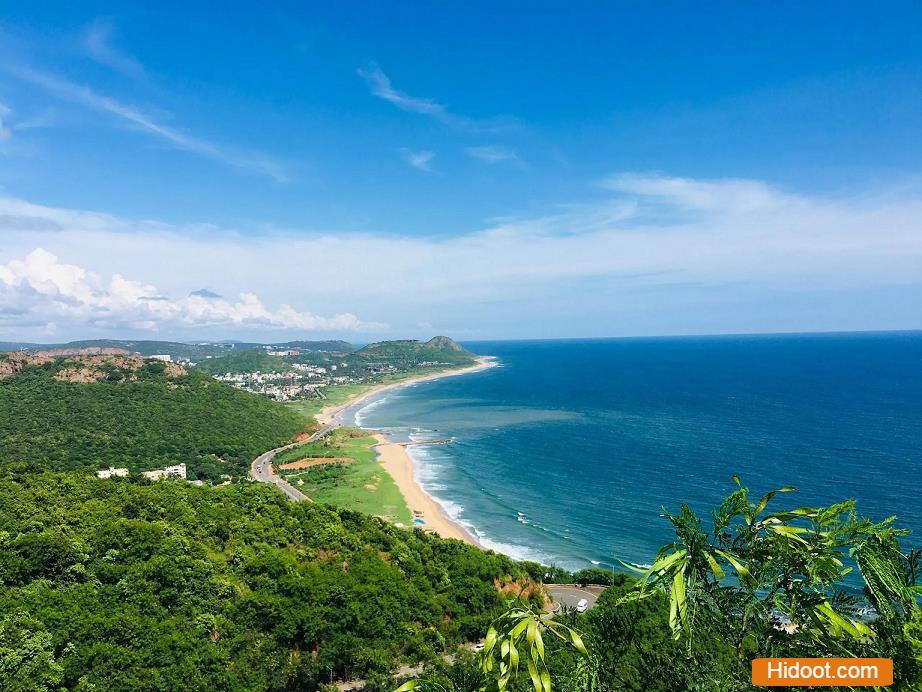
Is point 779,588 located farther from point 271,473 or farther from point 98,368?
point 98,368

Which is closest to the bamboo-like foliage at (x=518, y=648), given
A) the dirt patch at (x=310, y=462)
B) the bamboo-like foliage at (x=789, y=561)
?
the bamboo-like foliage at (x=789, y=561)

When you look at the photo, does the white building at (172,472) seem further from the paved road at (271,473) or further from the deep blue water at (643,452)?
the deep blue water at (643,452)

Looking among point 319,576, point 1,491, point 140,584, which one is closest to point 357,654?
point 319,576

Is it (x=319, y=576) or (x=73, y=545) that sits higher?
(x=73, y=545)

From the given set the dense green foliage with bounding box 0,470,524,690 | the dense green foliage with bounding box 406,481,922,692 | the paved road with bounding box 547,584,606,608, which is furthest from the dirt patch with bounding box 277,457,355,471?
the dense green foliage with bounding box 406,481,922,692

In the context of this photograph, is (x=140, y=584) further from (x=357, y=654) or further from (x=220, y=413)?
(x=220, y=413)

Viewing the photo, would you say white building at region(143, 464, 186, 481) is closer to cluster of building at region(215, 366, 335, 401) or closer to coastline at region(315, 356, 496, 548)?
coastline at region(315, 356, 496, 548)
